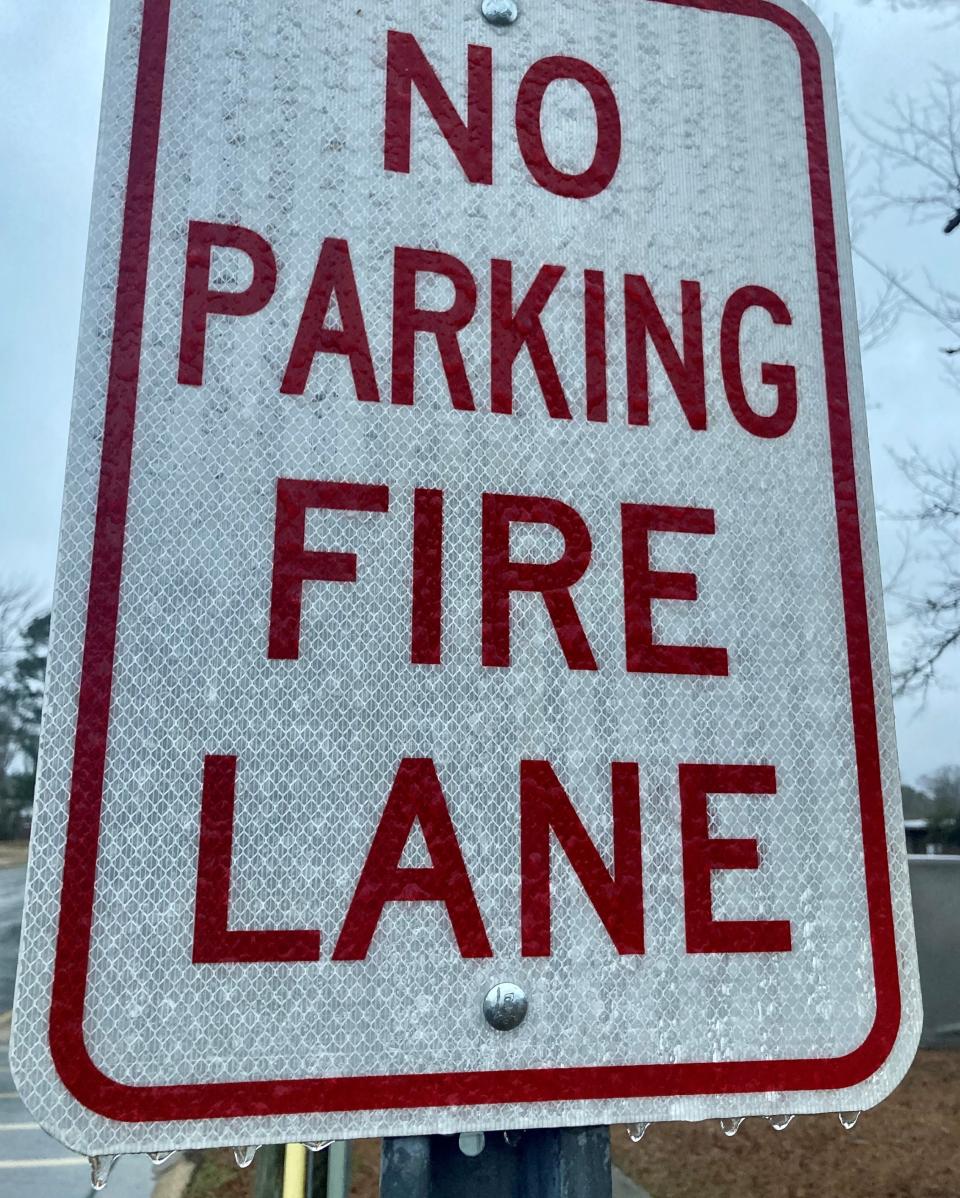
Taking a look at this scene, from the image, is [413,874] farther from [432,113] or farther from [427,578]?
[432,113]

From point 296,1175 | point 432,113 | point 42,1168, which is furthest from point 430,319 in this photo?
point 42,1168

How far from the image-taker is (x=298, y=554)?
0.69 meters

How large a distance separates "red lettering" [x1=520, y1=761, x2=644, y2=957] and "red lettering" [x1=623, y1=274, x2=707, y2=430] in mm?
304

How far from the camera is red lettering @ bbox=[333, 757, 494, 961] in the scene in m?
0.63

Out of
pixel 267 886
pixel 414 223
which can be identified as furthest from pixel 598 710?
pixel 414 223

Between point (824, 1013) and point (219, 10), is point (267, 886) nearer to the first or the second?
point (824, 1013)

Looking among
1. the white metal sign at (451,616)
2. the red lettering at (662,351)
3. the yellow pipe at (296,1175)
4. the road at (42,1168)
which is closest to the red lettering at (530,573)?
the white metal sign at (451,616)

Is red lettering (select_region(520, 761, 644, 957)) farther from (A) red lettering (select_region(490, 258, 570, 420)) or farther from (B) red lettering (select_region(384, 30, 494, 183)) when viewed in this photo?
(B) red lettering (select_region(384, 30, 494, 183))

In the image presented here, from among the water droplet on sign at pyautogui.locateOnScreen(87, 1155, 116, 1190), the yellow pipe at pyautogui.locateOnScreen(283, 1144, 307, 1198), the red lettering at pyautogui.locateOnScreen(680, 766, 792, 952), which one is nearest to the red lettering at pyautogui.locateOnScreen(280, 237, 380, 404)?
the red lettering at pyautogui.locateOnScreen(680, 766, 792, 952)

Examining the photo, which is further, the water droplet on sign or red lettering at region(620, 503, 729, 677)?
red lettering at region(620, 503, 729, 677)

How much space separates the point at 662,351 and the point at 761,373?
9 cm

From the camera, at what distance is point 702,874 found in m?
Answer: 0.70

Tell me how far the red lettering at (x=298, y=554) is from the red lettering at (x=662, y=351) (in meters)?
0.23

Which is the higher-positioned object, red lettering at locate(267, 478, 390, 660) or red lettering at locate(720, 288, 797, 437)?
red lettering at locate(720, 288, 797, 437)
